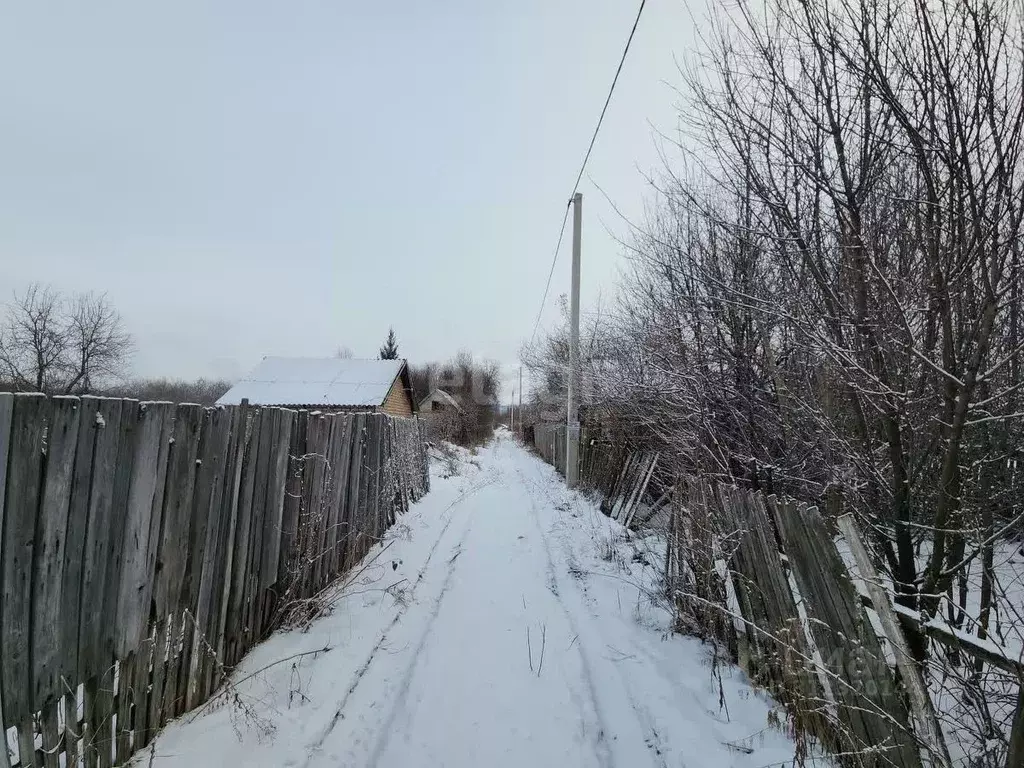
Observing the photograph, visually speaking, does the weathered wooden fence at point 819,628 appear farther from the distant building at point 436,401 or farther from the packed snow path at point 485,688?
the distant building at point 436,401

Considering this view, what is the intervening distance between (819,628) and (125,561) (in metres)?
3.37

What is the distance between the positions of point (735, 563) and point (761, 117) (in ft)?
9.81

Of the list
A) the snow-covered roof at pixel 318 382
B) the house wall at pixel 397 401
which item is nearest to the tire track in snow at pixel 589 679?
the house wall at pixel 397 401

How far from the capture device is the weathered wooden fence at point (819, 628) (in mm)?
2062

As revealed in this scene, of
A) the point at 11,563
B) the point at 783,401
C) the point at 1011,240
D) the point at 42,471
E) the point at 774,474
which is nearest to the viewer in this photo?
the point at 11,563

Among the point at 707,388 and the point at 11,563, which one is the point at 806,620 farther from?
the point at 11,563

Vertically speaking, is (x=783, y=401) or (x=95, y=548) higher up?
(x=783, y=401)

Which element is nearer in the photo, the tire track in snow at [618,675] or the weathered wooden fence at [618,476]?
the tire track in snow at [618,675]

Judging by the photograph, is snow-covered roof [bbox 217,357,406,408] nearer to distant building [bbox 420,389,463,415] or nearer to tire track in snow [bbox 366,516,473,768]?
distant building [bbox 420,389,463,415]

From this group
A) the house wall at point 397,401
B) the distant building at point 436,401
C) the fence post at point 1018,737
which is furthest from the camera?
the distant building at point 436,401

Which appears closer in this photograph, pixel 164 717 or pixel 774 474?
pixel 164 717

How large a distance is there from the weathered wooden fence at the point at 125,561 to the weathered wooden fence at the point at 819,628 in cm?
298

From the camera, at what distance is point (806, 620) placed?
265 cm

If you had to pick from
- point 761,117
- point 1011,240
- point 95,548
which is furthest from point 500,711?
point 761,117
